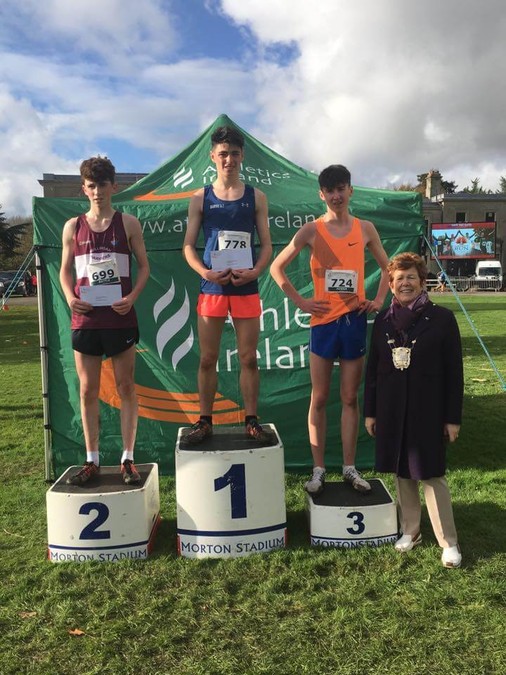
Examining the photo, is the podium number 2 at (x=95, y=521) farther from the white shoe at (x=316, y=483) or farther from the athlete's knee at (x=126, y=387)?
the white shoe at (x=316, y=483)

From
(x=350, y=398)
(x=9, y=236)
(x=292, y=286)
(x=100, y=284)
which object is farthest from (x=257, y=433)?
(x=9, y=236)

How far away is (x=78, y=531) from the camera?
10.2 feet

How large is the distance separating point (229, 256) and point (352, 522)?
1713 millimetres

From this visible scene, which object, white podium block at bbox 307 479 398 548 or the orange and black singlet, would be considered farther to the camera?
the orange and black singlet

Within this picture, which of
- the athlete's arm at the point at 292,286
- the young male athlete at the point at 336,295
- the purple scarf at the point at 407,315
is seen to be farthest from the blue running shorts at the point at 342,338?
the purple scarf at the point at 407,315

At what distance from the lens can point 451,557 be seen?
2969 mm

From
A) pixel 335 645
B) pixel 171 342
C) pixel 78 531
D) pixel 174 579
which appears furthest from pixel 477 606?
pixel 171 342

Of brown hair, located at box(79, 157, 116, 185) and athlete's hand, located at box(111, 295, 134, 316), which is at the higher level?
brown hair, located at box(79, 157, 116, 185)

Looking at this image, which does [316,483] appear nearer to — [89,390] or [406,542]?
[406,542]

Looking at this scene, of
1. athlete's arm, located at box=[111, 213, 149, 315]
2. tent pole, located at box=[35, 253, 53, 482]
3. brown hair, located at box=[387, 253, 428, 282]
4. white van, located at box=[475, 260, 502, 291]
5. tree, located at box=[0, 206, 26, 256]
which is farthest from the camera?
tree, located at box=[0, 206, 26, 256]

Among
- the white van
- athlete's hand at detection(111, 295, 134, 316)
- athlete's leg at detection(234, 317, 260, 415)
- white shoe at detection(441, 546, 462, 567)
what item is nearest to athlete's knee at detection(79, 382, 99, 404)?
athlete's hand at detection(111, 295, 134, 316)

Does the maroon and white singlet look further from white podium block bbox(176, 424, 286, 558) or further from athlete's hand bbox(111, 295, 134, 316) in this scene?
white podium block bbox(176, 424, 286, 558)

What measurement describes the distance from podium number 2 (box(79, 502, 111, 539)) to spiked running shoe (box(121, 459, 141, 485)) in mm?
209

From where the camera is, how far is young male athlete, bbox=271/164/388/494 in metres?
3.34
